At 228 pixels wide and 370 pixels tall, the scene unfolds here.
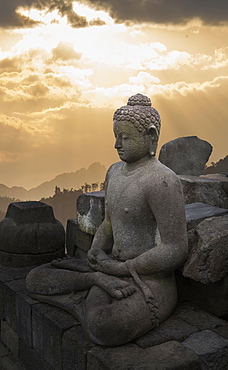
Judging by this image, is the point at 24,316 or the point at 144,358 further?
the point at 24,316

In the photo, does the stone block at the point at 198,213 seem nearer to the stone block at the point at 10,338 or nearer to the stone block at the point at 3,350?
the stone block at the point at 10,338

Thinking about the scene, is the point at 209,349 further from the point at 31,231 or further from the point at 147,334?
the point at 31,231

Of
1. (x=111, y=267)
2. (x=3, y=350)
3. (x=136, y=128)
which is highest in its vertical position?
(x=136, y=128)

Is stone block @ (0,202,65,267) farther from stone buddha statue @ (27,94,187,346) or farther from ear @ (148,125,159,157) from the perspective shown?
ear @ (148,125,159,157)

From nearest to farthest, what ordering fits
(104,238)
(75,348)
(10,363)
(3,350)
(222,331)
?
1. (75,348)
2. (222,331)
3. (104,238)
4. (10,363)
5. (3,350)

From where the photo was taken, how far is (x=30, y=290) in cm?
436

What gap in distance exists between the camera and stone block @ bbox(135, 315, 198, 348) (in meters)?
3.50

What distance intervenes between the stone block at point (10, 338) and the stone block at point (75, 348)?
1.25m

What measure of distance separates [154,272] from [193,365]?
76 centimetres

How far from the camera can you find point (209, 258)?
3.66 m

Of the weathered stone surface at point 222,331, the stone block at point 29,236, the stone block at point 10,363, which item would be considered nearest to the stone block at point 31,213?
the stone block at point 29,236

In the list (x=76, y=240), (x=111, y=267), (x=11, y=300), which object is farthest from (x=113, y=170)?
(x=76, y=240)

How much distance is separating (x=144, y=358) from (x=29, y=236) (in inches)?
108

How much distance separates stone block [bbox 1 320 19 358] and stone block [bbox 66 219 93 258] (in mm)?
1637
